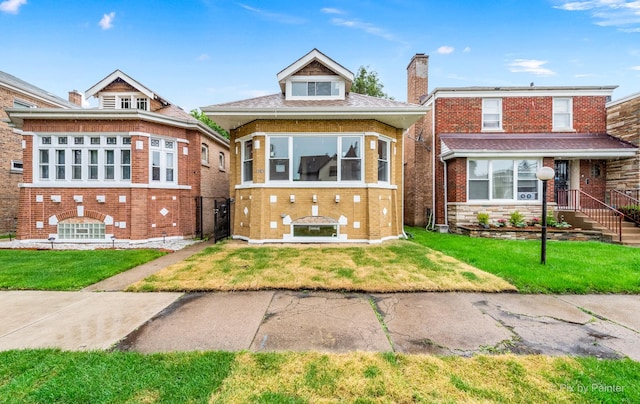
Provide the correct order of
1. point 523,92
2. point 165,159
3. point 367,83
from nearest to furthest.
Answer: point 165,159 → point 523,92 → point 367,83

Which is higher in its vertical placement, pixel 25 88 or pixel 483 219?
pixel 25 88

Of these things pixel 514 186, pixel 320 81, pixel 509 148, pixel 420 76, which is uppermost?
pixel 420 76

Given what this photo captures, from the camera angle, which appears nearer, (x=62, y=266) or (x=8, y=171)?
(x=62, y=266)

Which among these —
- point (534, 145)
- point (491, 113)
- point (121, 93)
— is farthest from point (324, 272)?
point (491, 113)

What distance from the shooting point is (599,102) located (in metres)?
13.2

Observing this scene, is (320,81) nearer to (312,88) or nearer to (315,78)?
(315,78)

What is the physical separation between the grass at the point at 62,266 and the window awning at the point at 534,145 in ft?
40.8

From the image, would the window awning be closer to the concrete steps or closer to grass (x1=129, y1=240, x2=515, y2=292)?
the concrete steps

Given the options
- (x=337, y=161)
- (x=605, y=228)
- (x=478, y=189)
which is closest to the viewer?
(x=337, y=161)

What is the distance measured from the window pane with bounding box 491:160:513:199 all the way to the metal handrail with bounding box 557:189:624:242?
233cm

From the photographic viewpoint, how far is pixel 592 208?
12.2 meters

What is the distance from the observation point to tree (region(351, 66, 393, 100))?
27109 mm

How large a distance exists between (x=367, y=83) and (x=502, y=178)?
19157 millimetres

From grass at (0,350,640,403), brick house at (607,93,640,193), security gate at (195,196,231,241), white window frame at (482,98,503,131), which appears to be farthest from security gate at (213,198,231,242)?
brick house at (607,93,640,193)
